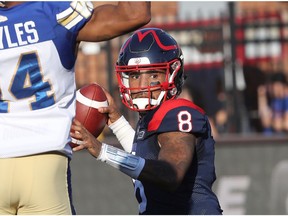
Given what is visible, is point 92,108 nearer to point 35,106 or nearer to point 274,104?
point 35,106

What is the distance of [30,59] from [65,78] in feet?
0.64

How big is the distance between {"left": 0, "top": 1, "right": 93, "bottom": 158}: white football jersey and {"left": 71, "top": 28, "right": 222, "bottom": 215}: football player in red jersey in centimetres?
29

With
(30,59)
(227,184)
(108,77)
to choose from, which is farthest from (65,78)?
(108,77)

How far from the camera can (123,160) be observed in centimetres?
352

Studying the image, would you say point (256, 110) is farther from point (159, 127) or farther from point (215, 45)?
point (159, 127)

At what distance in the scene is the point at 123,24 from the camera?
4.03m

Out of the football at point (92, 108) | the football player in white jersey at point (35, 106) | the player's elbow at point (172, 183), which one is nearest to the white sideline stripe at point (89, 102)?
the football at point (92, 108)

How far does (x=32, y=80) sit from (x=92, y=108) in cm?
56

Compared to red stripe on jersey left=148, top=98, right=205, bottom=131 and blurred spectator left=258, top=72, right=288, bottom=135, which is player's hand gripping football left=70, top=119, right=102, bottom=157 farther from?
blurred spectator left=258, top=72, right=288, bottom=135

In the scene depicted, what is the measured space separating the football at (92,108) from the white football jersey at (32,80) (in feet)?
1.30

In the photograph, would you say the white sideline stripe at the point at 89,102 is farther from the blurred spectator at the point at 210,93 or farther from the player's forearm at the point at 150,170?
the blurred spectator at the point at 210,93

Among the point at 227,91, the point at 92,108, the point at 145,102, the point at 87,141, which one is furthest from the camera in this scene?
the point at 227,91

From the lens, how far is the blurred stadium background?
8.34 meters

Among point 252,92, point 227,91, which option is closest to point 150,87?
point 227,91
